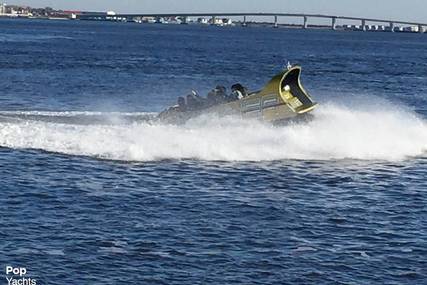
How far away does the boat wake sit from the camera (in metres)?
31.6

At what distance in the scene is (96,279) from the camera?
60.7 ft

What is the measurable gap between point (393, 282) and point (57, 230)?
7.74 meters

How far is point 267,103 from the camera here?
32.7m

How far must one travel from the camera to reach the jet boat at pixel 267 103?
1283 inches

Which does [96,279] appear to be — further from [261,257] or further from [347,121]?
[347,121]

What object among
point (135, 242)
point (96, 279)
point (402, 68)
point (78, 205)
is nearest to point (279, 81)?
point (78, 205)

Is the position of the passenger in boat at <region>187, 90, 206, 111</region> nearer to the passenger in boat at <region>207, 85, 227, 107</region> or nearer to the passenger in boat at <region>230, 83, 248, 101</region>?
the passenger in boat at <region>207, 85, 227, 107</region>
